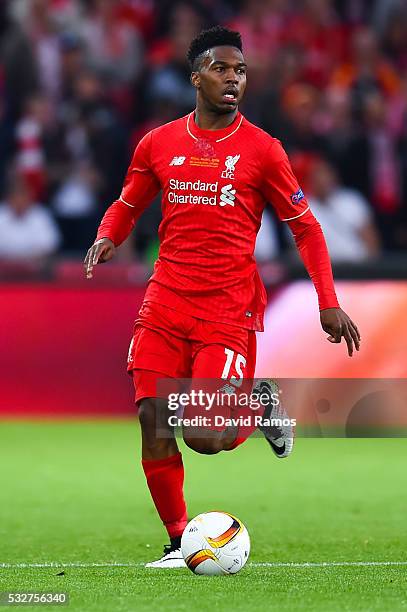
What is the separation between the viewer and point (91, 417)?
43.3 ft

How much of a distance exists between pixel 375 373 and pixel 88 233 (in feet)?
11.5

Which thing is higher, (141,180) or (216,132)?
(216,132)

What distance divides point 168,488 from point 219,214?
1.28 m

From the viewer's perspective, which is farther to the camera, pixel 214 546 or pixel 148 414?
pixel 148 414

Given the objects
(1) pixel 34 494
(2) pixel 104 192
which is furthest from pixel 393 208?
(1) pixel 34 494

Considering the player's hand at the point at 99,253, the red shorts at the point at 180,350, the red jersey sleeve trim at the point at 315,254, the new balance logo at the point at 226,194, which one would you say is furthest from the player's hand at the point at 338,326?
the player's hand at the point at 99,253

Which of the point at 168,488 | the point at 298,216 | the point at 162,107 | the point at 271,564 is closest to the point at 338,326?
the point at 298,216

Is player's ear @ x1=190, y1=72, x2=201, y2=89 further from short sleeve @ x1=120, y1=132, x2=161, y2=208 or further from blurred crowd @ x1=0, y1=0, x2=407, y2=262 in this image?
blurred crowd @ x1=0, y1=0, x2=407, y2=262

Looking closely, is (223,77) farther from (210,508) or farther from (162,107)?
(162,107)

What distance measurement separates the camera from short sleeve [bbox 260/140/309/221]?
22.0ft

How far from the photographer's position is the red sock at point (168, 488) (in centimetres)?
669

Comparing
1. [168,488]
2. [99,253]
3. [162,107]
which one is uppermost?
[162,107]

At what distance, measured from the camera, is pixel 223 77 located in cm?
670

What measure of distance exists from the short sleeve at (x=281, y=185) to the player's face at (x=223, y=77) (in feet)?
0.96
